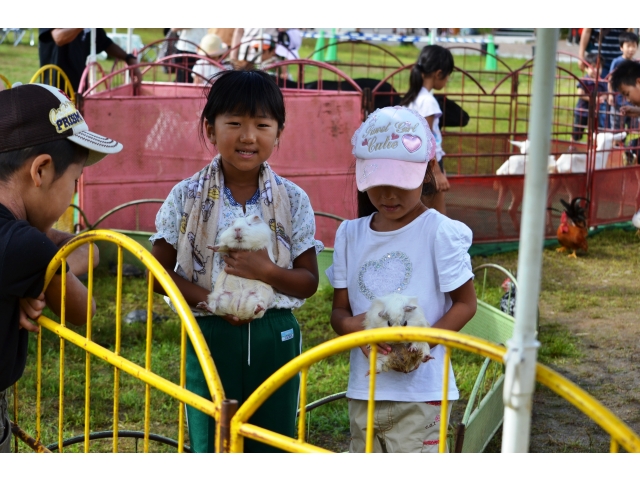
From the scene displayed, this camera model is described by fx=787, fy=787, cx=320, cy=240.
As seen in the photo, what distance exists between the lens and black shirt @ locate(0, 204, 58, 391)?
1953 mm

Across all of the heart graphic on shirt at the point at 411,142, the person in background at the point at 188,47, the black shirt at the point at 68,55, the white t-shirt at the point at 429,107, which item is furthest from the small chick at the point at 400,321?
the person in background at the point at 188,47

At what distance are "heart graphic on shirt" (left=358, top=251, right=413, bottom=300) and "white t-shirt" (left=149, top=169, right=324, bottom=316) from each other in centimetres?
20

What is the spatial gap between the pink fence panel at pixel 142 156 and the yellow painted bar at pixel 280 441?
478 centimetres

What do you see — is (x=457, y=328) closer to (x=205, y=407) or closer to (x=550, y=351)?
(x=205, y=407)

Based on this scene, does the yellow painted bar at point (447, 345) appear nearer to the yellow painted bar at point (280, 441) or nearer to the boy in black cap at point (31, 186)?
the yellow painted bar at point (280, 441)

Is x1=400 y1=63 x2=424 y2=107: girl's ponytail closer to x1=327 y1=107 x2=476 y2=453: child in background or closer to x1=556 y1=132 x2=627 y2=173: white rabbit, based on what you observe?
x1=556 y1=132 x2=627 y2=173: white rabbit

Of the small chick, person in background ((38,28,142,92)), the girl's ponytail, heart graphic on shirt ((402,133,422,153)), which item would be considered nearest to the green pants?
the small chick

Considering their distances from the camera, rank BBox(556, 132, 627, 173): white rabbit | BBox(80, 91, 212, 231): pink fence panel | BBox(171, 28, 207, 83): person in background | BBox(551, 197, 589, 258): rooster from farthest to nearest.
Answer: BBox(171, 28, 207, 83): person in background → BBox(556, 132, 627, 173): white rabbit → BBox(551, 197, 589, 258): rooster → BBox(80, 91, 212, 231): pink fence panel

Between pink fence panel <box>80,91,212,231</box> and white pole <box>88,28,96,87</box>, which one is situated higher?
white pole <box>88,28,96,87</box>

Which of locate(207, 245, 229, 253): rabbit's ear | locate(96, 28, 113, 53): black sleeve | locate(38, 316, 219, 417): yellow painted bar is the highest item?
locate(96, 28, 113, 53): black sleeve

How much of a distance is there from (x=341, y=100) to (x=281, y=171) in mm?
740

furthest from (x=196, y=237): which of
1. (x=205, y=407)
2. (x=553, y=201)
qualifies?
(x=553, y=201)

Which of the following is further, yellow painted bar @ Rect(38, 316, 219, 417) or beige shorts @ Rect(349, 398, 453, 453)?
beige shorts @ Rect(349, 398, 453, 453)

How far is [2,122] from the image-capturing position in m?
2.07
